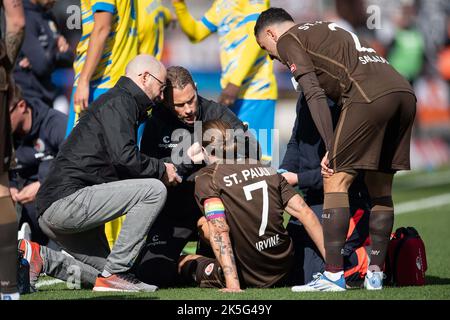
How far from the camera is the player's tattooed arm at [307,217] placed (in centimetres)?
684

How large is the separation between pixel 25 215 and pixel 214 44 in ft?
30.0

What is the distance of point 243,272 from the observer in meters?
6.91

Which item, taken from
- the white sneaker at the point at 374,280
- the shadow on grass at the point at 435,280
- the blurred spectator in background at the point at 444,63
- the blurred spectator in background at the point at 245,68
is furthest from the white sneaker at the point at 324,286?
the blurred spectator in background at the point at 444,63

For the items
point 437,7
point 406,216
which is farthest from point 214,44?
point 406,216

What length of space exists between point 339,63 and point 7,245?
2.57m

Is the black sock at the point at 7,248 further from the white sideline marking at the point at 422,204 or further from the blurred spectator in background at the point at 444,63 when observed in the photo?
the blurred spectator in background at the point at 444,63

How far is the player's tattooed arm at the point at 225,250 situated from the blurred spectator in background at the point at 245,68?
9.16ft

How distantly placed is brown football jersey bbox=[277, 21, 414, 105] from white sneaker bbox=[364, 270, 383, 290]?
1182 millimetres

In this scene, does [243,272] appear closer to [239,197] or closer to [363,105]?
[239,197]

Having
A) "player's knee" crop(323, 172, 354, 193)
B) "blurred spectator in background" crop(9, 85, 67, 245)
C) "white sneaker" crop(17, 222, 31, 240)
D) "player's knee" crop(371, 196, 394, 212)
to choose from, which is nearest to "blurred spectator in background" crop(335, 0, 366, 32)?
"blurred spectator in background" crop(9, 85, 67, 245)

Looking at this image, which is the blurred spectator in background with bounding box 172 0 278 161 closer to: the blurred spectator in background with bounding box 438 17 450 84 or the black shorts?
the black shorts

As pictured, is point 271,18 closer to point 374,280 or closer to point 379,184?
point 379,184

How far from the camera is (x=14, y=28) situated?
21.3 ft
